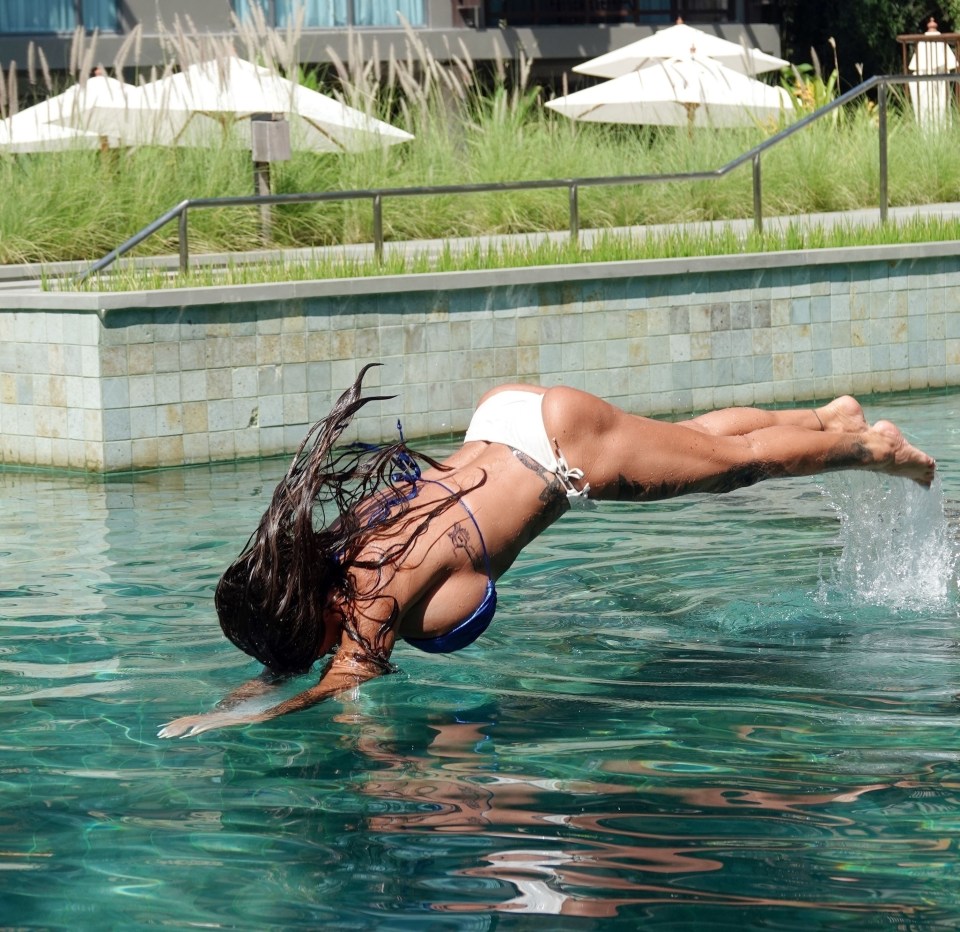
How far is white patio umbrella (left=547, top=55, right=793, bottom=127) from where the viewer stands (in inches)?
739

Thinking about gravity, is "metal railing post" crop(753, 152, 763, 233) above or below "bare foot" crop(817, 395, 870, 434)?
above

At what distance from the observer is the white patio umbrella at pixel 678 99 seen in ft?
61.6

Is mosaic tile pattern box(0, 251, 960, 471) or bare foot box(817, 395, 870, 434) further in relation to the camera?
mosaic tile pattern box(0, 251, 960, 471)

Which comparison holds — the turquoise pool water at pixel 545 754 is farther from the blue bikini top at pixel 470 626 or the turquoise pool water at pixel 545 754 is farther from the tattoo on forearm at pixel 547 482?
the tattoo on forearm at pixel 547 482

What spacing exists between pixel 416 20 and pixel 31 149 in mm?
11464

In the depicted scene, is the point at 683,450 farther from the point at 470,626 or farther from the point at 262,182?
the point at 262,182

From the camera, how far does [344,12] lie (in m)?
23.9

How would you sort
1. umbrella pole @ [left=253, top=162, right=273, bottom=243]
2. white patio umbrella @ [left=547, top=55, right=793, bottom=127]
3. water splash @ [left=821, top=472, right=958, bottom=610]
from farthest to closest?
white patio umbrella @ [left=547, top=55, right=793, bottom=127] < umbrella pole @ [left=253, top=162, right=273, bottom=243] < water splash @ [left=821, top=472, right=958, bottom=610]

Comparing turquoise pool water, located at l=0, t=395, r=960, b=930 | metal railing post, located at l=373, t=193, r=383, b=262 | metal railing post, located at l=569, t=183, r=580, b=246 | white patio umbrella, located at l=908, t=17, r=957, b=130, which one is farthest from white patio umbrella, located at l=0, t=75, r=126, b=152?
white patio umbrella, located at l=908, t=17, r=957, b=130

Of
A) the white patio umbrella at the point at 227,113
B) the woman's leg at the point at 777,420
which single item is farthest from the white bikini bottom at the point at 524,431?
the white patio umbrella at the point at 227,113

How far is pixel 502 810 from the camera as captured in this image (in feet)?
15.4

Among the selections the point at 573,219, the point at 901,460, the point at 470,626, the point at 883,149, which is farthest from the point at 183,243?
the point at 883,149

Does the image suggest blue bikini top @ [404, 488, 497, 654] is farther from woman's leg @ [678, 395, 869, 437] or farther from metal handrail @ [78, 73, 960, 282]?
metal handrail @ [78, 73, 960, 282]

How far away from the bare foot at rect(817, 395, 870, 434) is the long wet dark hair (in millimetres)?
1535
